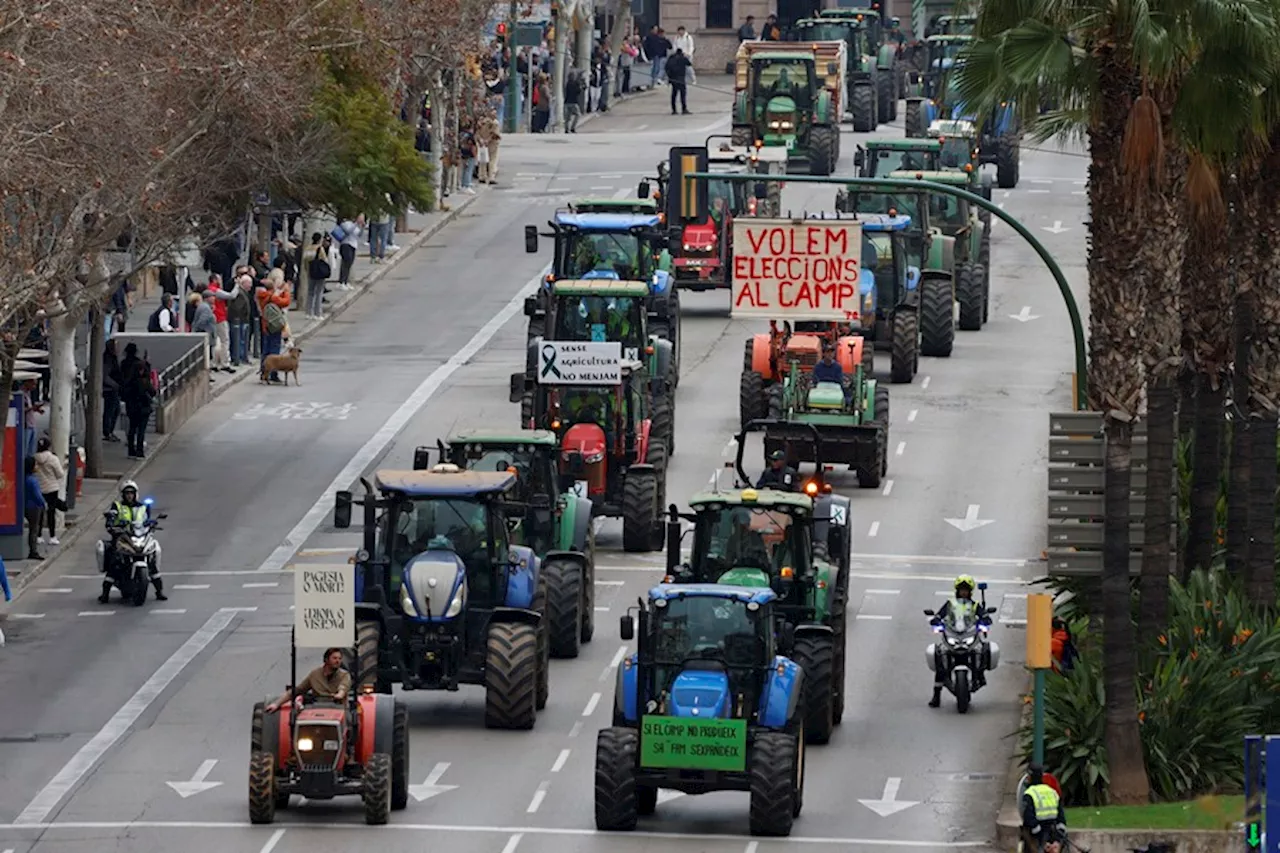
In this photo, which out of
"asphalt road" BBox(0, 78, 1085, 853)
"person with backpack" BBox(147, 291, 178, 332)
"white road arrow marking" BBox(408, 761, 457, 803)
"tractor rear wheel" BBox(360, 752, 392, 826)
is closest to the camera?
"tractor rear wheel" BBox(360, 752, 392, 826)

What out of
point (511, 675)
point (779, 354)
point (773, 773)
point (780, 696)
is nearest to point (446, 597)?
point (511, 675)

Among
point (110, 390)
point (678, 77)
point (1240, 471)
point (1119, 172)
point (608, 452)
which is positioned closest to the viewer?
point (1119, 172)

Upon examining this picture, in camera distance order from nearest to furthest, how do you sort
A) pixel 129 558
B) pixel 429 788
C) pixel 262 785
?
pixel 262 785 → pixel 429 788 → pixel 129 558

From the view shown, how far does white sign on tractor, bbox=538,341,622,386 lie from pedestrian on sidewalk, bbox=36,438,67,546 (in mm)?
7257

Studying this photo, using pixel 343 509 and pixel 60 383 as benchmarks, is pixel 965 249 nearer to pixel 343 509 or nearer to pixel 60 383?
pixel 60 383

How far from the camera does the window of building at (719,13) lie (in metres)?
113

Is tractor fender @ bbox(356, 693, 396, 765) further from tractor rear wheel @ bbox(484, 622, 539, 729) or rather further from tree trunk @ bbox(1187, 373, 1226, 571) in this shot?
tree trunk @ bbox(1187, 373, 1226, 571)

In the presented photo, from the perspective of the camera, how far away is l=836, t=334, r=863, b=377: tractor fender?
164 feet

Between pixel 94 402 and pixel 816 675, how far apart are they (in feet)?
64.4

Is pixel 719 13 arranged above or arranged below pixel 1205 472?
above

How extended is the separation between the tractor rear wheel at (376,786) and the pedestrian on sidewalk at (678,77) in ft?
227

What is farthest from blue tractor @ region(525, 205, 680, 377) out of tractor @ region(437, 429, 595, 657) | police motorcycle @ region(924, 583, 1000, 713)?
police motorcycle @ region(924, 583, 1000, 713)

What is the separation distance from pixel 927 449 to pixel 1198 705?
20902mm

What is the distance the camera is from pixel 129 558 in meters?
43.0
